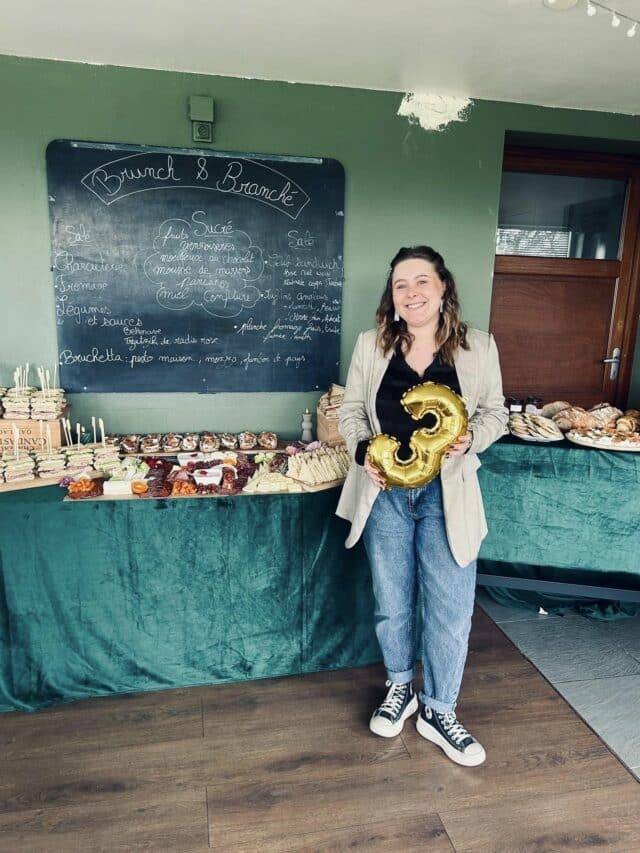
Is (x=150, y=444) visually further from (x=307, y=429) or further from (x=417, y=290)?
(x=417, y=290)

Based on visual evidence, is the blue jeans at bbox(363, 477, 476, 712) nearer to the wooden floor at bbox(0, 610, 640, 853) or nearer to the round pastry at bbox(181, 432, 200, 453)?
the wooden floor at bbox(0, 610, 640, 853)

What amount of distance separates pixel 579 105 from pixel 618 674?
3146mm

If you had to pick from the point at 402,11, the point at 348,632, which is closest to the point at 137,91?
the point at 402,11

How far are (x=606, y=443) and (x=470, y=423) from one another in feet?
3.20

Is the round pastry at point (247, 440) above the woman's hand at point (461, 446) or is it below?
below

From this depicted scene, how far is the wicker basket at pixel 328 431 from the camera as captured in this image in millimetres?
3152

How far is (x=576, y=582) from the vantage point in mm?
2895

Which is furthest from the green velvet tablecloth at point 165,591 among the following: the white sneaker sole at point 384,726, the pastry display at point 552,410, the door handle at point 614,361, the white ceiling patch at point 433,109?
the door handle at point 614,361

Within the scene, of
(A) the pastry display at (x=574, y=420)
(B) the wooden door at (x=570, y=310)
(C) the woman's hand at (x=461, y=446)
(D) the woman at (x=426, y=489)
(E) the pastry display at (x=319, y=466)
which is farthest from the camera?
(B) the wooden door at (x=570, y=310)

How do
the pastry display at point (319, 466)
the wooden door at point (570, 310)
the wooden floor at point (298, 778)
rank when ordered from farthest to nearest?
the wooden door at point (570, 310) < the pastry display at point (319, 466) < the wooden floor at point (298, 778)

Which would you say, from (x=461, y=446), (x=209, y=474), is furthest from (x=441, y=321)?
(x=209, y=474)

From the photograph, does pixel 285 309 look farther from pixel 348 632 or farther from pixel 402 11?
pixel 348 632

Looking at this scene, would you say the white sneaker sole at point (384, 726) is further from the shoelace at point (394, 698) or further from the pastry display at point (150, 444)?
the pastry display at point (150, 444)

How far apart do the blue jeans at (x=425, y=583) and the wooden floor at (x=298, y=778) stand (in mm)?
312
